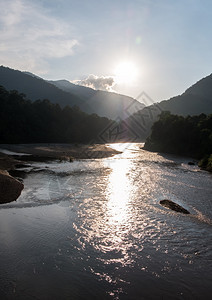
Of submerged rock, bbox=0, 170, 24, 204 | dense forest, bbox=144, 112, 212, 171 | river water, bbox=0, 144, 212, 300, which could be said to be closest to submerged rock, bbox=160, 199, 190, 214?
river water, bbox=0, 144, 212, 300

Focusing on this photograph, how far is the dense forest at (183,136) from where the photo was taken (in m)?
68.2

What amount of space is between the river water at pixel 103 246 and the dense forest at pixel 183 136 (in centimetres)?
4735

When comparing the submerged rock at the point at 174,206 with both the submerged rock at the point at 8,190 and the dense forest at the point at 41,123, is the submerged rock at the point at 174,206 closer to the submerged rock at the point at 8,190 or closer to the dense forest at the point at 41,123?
the submerged rock at the point at 8,190

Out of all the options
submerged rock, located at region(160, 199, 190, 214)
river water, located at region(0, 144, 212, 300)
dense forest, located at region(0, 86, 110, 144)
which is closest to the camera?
river water, located at region(0, 144, 212, 300)

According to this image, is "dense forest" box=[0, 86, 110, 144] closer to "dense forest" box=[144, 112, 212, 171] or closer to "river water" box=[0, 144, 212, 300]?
"dense forest" box=[144, 112, 212, 171]

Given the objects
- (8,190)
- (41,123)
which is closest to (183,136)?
(8,190)

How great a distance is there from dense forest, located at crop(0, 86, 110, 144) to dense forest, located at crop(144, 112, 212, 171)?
50105mm

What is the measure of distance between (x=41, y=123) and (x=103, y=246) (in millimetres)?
118897

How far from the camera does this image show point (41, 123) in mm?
125312

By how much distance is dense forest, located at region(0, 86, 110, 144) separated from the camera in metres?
107

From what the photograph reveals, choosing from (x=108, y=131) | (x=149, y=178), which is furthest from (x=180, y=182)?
(x=108, y=131)

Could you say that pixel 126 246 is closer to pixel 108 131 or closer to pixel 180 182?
pixel 180 182

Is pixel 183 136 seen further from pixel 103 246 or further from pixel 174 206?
pixel 103 246

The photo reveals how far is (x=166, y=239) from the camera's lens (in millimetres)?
15039
